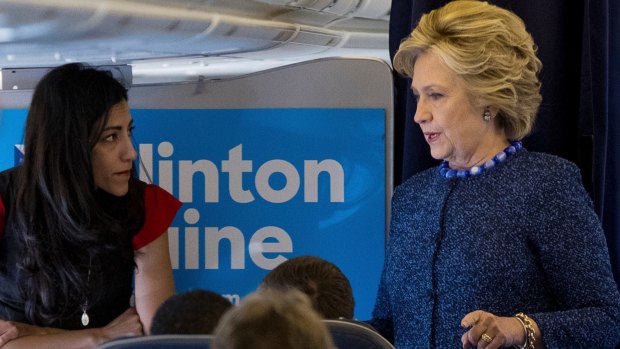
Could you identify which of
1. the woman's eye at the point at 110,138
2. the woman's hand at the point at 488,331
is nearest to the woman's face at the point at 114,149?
the woman's eye at the point at 110,138

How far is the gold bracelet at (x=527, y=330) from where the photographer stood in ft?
4.94

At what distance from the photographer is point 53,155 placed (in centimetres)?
193

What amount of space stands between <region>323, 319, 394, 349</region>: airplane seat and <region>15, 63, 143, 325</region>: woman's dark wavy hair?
94 cm

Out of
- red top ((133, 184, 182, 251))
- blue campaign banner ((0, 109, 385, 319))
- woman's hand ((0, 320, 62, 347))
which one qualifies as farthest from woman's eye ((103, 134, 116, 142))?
woman's hand ((0, 320, 62, 347))

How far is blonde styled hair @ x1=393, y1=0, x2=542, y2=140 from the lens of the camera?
63.8 inches

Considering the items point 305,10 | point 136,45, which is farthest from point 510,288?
point 305,10

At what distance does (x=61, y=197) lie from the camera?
1.93m

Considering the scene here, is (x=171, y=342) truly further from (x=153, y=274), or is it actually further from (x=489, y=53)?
(x=153, y=274)

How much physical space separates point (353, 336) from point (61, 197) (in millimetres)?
984

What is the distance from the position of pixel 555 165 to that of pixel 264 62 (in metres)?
2.03

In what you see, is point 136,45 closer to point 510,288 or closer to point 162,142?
point 162,142

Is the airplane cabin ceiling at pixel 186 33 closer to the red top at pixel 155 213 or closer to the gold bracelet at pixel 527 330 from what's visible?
the red top at pixel 155 213

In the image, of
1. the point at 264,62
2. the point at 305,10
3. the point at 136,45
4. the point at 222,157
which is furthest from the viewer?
the point at 264,62

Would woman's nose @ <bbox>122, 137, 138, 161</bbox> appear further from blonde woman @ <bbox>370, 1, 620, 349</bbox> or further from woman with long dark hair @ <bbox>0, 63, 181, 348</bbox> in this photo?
blonde woman @ <bbox>370, 1, 620, 349</bbox>
